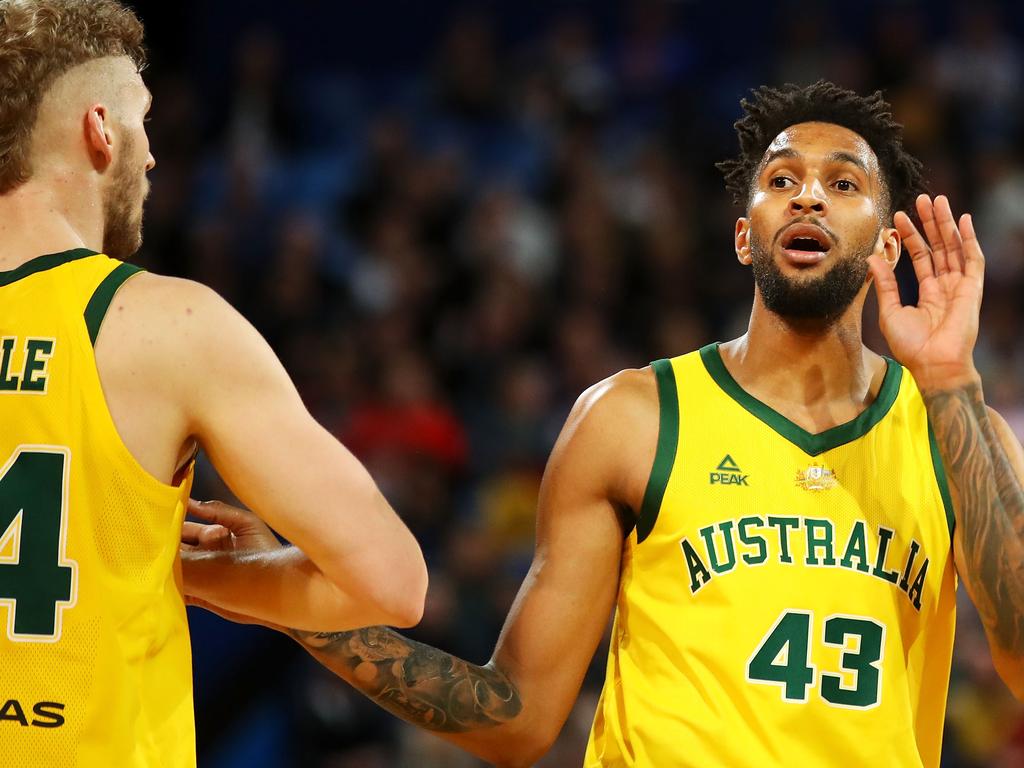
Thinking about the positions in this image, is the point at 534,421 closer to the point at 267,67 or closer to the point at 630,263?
the point at 630,263

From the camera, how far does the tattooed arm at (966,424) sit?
322 centimetres

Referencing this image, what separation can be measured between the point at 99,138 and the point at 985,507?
2011 mm

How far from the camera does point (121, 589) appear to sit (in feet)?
8.27

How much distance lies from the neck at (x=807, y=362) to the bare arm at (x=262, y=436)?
1.31 m

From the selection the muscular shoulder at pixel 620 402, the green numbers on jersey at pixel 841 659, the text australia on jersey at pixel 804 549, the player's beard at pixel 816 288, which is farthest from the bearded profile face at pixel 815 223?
the green numbers on jersey at pixel 841 659

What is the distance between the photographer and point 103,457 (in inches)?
98.3

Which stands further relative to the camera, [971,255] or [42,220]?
[971,255]

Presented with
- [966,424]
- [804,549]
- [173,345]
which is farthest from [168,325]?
[966,424]

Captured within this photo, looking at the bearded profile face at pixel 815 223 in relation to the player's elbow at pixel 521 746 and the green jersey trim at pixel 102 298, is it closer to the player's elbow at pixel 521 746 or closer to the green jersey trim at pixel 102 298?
the player's elbow at pixel 521 746

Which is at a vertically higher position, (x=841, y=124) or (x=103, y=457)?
(x=841, y=124)

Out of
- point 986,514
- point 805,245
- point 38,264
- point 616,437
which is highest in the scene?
point 805,245

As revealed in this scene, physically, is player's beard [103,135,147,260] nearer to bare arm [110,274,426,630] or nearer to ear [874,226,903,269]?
bare arm [110,274,426,630]

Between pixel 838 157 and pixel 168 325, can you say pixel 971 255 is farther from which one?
pixel 168 325

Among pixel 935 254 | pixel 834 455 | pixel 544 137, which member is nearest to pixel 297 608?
pixel 834 455
